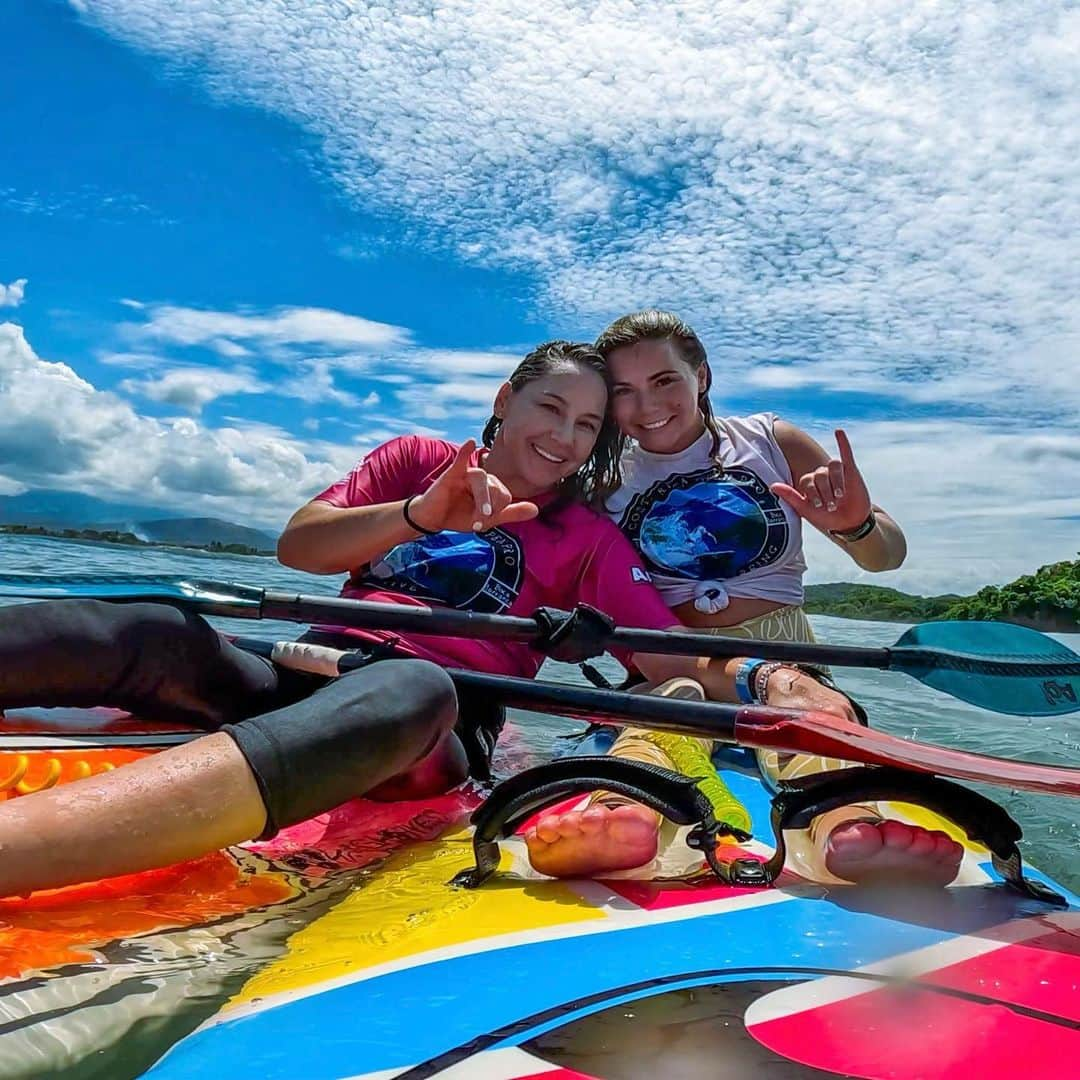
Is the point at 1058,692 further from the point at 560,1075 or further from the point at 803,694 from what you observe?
the point at 560,1075

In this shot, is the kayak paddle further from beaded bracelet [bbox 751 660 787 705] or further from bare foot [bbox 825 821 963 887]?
bare foot [bbox 825 821 963 887]

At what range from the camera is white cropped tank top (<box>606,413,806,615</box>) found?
298cm

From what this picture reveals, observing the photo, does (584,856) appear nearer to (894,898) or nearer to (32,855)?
(894,898)

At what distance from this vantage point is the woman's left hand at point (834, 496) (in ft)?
9.20

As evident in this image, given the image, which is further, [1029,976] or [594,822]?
[594,822]

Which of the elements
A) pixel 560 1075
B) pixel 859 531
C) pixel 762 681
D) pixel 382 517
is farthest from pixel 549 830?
pixel 859 531

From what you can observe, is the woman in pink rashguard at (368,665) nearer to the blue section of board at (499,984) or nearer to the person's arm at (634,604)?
the person's arm at (634,604)

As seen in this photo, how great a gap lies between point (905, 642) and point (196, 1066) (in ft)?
7.53

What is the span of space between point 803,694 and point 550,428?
1024mm

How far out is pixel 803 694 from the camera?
7.02 ft

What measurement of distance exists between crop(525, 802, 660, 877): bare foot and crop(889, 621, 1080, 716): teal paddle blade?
4.49ft

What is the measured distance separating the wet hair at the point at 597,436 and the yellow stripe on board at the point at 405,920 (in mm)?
1425

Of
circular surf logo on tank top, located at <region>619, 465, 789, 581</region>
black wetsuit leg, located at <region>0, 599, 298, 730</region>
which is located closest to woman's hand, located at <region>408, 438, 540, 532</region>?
black wetsuit leg, located at <region>0, 599, 298, 730</region>

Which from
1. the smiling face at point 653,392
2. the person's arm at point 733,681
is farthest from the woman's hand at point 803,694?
the smiling face at point 653,392
